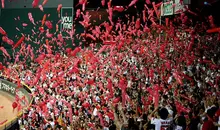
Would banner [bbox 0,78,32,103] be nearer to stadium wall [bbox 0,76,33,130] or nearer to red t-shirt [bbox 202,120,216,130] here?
stadium wall [bbox 0,76,33,130]

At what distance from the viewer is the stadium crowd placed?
5285 millimetres

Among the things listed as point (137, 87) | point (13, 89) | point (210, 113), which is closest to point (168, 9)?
→ point (137, 87)

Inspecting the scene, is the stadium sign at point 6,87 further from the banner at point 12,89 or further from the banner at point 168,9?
the banner at point 168,9

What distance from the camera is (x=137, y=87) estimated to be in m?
9.06

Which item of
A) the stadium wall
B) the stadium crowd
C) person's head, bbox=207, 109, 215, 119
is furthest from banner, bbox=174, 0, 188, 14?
the stadium wall

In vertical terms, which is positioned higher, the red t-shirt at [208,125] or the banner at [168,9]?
the banner at [168,9]

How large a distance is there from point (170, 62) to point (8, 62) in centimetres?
1207

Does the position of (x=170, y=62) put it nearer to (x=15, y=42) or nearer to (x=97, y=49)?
(x=97, y=49)

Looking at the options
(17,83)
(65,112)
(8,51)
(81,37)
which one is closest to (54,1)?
(81,37)

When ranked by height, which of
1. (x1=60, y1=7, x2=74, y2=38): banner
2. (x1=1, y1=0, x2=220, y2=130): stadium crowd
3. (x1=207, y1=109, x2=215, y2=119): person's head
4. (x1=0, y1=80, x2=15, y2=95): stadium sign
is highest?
(x1=60, y1=7, x2=74, y2=38): banner

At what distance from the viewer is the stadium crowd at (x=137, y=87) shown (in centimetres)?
529

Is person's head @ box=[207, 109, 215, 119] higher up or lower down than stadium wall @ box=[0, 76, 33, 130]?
higher up

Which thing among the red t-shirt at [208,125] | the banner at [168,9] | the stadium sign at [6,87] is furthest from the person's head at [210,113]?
the stadium sign at [6,87]

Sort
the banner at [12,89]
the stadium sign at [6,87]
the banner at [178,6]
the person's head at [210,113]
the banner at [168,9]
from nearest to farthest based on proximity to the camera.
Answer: the person's head at [210,113] < the banner at [178,6] < the banner at [168,9] < the banner at [12,89] < the stadium sign at [6,87]
